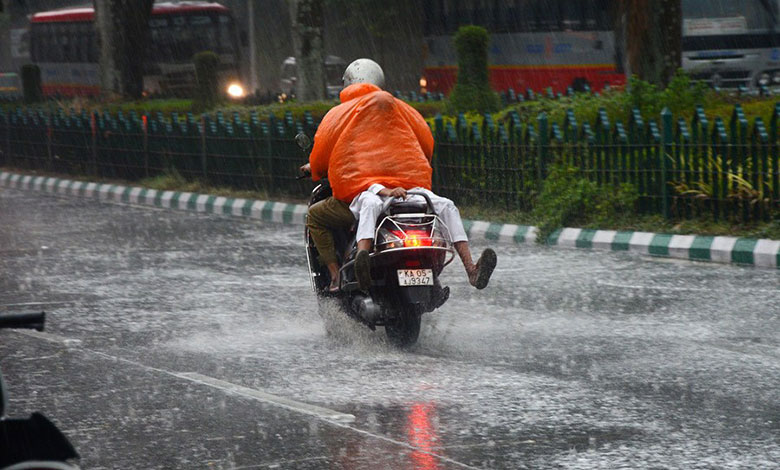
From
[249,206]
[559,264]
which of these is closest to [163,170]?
[249,206]

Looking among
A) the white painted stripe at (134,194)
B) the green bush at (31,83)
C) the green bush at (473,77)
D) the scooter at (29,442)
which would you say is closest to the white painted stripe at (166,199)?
the white painted stripe at (134,194)

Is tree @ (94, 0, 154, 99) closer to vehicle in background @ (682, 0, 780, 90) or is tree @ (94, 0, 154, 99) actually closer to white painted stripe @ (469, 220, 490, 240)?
vehicle in background @ (682, 0, 780, 90)

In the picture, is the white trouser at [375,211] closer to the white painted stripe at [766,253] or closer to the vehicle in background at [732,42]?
the white painted stripe at [766,253]

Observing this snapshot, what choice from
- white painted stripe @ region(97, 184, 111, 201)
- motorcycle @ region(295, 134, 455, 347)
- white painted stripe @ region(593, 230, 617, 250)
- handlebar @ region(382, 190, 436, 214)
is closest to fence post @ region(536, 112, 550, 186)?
white painted stripe @ region(593, 230, 617, 250)

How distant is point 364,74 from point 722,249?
4.61 m

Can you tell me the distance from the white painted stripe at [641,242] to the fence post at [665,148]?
627 mm

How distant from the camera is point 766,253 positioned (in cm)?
1167

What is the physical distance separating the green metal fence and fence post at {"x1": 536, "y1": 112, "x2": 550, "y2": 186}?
0.01 metres

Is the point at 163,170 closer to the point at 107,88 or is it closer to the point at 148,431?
the point at 107,88

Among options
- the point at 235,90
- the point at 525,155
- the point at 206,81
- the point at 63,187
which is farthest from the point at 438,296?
the point at 235,90

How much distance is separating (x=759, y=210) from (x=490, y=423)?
23.9ft

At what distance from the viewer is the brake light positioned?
7.96m

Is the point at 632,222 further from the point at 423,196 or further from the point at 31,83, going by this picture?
the point at 31,83

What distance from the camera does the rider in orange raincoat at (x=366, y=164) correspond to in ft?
27.6
